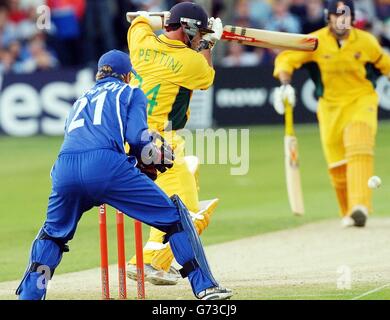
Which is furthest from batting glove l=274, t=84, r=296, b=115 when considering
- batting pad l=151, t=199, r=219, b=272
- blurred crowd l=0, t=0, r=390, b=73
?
blurred crowd l=0, t=0, r=390, b=73

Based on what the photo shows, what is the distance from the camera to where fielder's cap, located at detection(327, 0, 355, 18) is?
1272 cm

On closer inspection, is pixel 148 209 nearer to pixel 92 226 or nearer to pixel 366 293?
pixel 366 293

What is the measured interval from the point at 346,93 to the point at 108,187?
17.6 feet

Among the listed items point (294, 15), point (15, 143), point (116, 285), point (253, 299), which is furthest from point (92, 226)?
point (294, 15)

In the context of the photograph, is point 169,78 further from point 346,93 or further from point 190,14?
point 346,93

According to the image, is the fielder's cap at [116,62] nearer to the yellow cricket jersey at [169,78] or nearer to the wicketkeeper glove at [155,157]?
the wicketkeeper glove at [155,157]

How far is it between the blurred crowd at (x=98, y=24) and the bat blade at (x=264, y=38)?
1006 centimetres

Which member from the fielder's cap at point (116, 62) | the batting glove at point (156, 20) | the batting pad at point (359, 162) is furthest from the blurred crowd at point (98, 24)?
the fielder's cap at point (116, 62)

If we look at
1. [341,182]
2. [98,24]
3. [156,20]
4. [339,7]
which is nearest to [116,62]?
[156,20]

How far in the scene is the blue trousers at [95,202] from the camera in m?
8.23

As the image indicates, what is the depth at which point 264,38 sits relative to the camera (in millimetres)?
11383

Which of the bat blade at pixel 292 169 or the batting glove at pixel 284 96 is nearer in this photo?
the batting glove at pixel 284 96

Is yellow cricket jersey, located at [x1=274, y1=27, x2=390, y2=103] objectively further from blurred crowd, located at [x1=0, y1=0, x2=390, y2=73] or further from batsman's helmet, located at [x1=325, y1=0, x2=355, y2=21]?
blurred crowd, located at [x1=0, y1=0, x2=390, y2=73]
